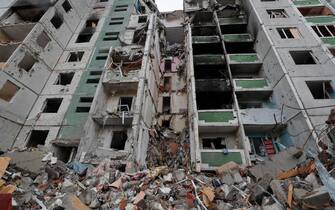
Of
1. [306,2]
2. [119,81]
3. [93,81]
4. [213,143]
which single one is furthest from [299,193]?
[306,2]

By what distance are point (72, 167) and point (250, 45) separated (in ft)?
58.9

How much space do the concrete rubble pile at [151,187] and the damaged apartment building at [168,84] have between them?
2.94 m

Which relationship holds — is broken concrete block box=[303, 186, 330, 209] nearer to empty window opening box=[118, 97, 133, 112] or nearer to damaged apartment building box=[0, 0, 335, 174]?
damaged apartment building box=[0, 0, 335, 174]

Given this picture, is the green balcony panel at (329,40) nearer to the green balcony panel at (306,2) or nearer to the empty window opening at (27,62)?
the green balcony panel at (306,2)

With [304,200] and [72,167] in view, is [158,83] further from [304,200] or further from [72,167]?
[304,200]

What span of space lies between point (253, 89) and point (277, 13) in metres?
8.28

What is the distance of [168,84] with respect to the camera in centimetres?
2248

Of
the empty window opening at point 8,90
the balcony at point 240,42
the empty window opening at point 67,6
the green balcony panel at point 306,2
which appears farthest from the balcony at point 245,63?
the empty window opening at point 67,6

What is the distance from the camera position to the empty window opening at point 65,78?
18.9 m

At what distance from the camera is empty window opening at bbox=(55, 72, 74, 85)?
18.9m

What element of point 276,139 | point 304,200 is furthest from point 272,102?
point 304,200

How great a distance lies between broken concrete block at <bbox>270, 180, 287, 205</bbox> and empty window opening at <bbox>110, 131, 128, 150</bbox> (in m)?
11.5

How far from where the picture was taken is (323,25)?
17.6 m

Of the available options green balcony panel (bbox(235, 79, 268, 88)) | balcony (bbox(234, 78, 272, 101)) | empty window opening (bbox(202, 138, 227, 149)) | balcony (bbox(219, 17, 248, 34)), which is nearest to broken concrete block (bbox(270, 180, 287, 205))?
empty window opening (bbox(202, 138, 227, 149))
